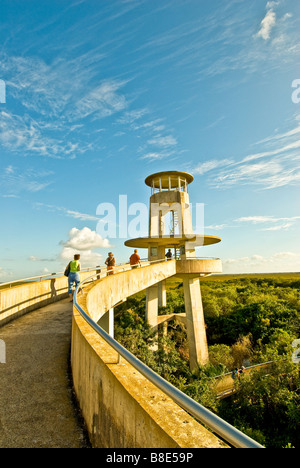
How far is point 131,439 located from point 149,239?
19.8 m

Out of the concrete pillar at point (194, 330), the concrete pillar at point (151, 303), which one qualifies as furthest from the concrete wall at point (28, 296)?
the concrete pillar at point (194, 330)

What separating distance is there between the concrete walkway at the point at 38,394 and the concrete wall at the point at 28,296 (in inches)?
54.2

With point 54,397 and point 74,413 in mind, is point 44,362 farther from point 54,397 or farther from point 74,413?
point 74,413

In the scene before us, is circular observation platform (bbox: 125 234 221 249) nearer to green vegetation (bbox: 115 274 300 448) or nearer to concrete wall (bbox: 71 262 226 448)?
green vegetation (bbox: 115 274 300 448)

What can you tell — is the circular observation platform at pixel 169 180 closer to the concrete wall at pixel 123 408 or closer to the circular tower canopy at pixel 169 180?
the circular tower canopy at pixel 169 180

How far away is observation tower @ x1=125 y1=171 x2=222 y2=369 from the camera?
21.7 m

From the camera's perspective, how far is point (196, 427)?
188 cm

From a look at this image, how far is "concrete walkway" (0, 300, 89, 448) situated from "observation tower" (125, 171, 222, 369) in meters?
15.3

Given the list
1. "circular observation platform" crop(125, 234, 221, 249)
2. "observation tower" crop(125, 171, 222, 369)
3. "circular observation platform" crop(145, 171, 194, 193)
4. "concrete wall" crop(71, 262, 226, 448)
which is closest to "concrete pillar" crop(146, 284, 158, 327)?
"observation tower" crop(125, 171, 222, 369)

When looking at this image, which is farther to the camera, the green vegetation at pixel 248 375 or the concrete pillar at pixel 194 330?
the concrete pillar at pixel 194 330

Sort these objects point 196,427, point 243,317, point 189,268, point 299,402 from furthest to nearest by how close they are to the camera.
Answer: point 243,317
point 189,268
point 299,402
point 196,427

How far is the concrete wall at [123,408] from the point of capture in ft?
5.93
